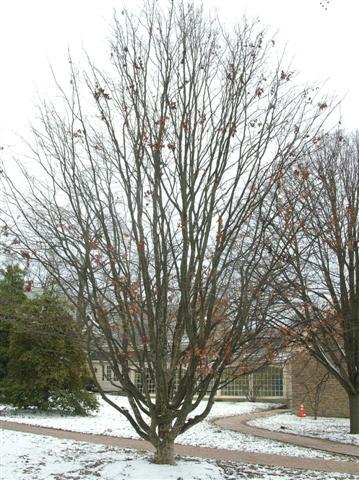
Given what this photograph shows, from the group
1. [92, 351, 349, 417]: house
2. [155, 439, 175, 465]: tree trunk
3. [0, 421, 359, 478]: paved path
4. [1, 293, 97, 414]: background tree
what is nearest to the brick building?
[92, 351, 349, 417]: house

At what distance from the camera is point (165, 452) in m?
8.06

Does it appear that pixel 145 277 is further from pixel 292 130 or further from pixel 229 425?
pixel 229 425

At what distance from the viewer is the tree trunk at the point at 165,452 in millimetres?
8043

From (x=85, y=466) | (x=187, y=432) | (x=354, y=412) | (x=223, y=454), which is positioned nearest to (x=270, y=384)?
(x=354, y=412)

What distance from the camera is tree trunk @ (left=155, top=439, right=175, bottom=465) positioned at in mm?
8043

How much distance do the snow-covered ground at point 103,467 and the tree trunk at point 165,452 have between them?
0.14 m

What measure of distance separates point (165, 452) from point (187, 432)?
7483mm

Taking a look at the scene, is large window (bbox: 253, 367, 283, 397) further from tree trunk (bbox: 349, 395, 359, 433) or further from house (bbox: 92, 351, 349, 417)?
tree trunk (bbox: 349, 395, 359, 433)

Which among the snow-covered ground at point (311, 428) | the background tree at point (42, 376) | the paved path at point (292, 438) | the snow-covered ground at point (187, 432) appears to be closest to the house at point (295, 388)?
the snow-covered ground at point (311, 428)

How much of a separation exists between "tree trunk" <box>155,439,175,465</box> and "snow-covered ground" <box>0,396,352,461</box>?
4.27m

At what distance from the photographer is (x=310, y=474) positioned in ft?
Answer: 30.0

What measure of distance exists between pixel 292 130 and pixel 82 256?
11.0 ft

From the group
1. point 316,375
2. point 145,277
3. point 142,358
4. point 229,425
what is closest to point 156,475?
point 142,358

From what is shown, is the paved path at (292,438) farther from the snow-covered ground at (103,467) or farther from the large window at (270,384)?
the large window at (270,384)
